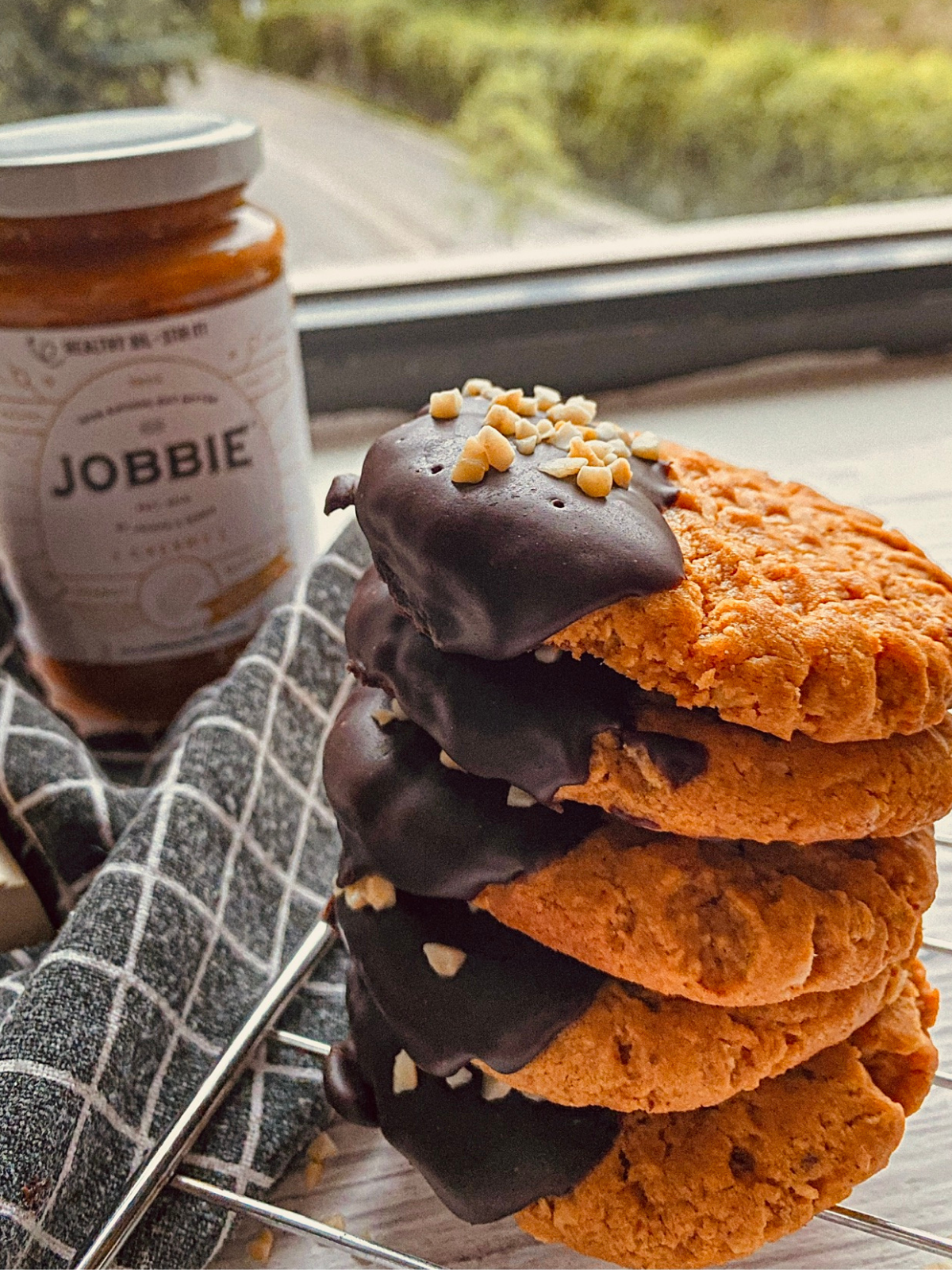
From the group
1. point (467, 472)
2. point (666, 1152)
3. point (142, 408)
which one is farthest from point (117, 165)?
point (666, 1152)

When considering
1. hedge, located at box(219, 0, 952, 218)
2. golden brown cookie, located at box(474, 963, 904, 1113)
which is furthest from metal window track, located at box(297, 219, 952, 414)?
golden brown cookie, located at box(474, 963, 904, 1113)

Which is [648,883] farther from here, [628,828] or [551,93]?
[551,93]

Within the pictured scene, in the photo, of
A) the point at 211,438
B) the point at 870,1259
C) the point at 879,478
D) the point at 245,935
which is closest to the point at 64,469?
the point at 211,438

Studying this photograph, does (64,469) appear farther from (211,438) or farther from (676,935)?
(676,935)

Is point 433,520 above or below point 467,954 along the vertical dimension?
above

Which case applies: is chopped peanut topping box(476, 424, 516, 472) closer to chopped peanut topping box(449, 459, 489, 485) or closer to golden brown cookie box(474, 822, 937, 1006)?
chopped peanut topping box(449, 459, 489, 485)

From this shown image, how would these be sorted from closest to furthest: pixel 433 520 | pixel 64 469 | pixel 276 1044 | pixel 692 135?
1. pixel 433 520
2. pixel 276 1044
3. pixel 64 469
4. pixel 692 135
